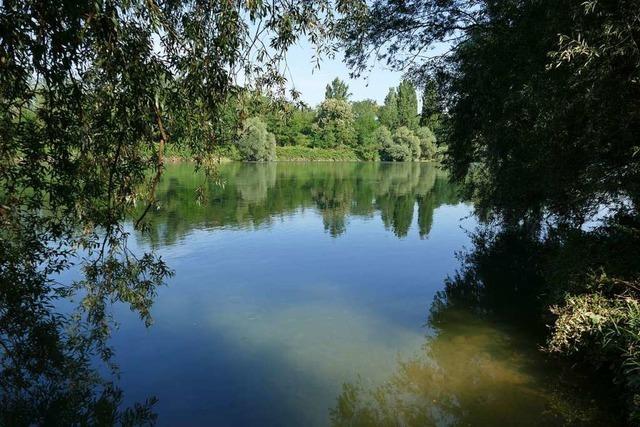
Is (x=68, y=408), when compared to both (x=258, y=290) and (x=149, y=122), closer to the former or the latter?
(x=149, y=122)

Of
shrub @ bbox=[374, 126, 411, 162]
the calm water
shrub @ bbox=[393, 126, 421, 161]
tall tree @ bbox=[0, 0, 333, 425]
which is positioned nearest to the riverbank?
shrub @ bbox=[374, 126, 411, 162]

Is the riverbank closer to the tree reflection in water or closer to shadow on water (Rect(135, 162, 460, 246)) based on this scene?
shadow on water (Rect(135, 162, 460, 246))

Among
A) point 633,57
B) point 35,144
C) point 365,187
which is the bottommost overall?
Result: point 365,187

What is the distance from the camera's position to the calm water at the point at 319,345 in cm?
684

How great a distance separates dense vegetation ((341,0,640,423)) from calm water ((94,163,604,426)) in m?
1.13

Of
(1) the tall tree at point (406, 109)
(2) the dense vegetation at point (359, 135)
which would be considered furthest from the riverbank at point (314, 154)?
(1) the tall tree at point (406, 109)

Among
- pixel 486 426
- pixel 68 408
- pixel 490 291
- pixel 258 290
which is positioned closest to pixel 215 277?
pixel 258 290

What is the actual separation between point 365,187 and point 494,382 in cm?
3518

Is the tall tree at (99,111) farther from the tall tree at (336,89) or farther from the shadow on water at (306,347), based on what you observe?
the tall tree at (336,89)

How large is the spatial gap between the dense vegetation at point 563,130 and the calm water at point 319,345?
3.71ft

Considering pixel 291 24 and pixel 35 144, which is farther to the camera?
pixel 35 144

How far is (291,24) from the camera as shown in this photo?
4953 millimetres

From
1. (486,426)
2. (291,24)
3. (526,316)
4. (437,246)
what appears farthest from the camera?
(437,246)

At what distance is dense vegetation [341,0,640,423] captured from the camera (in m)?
5.93
